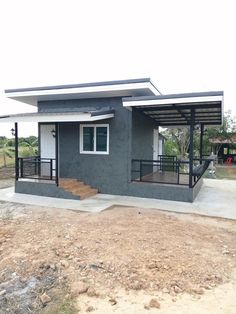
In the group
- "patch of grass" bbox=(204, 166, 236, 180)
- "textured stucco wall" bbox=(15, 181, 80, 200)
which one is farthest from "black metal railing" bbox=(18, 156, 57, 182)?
"patch of grass" bbox=(204, 166, 236, 180)

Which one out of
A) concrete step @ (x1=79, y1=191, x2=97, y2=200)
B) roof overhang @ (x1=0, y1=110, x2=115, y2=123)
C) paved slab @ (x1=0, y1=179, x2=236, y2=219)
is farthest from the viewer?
concrete step @ (x1=79, y1=191, x2=97, y2=200)

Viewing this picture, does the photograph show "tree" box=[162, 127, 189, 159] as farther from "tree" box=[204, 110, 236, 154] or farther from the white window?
the white window

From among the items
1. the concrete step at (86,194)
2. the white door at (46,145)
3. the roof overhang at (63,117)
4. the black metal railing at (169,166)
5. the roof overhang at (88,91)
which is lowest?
the concrete step at (86,194)

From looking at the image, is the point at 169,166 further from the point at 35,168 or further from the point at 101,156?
the point at 35,168

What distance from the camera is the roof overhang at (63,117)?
308 inches

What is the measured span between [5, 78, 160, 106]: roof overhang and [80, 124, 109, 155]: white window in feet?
3.66

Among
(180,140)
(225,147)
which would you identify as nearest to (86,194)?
(180,140)

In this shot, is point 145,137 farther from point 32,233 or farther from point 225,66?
point 225,66

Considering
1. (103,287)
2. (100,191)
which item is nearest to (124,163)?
(100,191)

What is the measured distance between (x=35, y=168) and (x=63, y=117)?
318cm

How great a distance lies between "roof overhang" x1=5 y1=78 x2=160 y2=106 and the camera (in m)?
8.30

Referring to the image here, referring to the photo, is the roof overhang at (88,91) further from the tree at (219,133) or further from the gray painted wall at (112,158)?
the tree at (219,133)

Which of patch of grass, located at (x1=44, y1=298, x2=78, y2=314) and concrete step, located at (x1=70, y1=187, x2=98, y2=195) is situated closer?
patch of grass, located at (x1=44, y1=298, x2=78, y2=314)

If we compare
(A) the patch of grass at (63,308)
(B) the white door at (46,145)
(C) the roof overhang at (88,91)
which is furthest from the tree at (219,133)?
(A) the patch of grass at (63,308)
